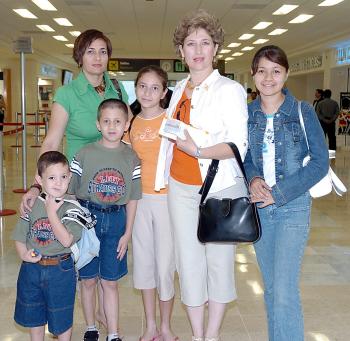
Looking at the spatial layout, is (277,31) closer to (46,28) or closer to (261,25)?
(261,25)

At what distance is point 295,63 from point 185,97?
23.3 meters

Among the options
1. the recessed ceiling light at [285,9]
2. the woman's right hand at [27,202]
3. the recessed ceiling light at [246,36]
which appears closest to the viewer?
the woman's right hand at [27,202]

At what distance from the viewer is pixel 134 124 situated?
2.65 m

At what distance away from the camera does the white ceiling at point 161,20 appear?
11664 mm

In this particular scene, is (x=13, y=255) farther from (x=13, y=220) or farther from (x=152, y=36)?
(x=152, y=36)

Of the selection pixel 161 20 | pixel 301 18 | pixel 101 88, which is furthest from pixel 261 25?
pixel 101 88

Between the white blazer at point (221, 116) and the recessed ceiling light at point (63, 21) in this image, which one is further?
the recessed ceiling light at point (63, 21)

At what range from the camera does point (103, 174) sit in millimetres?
2453

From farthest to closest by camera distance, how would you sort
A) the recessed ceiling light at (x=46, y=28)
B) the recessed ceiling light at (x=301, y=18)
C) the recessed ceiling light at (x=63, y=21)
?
the recessed ceiling light at (x=46, y=28), the recessed ceiling light at (x=63, y=21), the recessed ceiling light at (x=301, y=18)

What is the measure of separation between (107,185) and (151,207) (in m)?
0.29

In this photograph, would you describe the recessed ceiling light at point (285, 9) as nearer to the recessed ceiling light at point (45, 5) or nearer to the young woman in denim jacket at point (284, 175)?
the recessed ceiling light at point (45, 5)

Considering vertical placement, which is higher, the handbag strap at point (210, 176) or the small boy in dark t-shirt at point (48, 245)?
the handbag strap at point (210, 176)

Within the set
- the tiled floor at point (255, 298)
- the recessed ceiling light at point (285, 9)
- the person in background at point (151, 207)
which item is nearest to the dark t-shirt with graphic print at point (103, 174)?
the person in background at point (151, 207)

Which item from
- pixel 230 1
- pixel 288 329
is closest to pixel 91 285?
pixel 288 329
